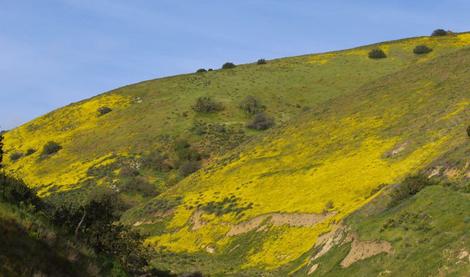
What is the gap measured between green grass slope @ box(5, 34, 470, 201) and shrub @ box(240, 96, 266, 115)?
1119 millimetres

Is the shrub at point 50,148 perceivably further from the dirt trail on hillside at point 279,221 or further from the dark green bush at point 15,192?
the dark green bush at point 15,192

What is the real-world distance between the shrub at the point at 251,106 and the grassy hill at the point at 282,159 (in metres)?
1.26

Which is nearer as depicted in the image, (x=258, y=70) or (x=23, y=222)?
(x=23, y=222)

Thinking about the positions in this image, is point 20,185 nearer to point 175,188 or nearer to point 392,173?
point 392,173

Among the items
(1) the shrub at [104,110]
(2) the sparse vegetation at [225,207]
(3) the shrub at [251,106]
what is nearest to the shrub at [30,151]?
(1) the shrub at [104,110]

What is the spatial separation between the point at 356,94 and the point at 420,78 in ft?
29.5

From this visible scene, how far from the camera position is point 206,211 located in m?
52.8

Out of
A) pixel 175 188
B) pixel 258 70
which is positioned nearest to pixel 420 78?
pixel 175 188

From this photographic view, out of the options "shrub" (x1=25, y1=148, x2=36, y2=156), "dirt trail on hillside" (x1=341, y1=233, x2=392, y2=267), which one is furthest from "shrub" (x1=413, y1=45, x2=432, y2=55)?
"dirt trail on hillside" (x1=341, y1=233, x2=392, y2=267)

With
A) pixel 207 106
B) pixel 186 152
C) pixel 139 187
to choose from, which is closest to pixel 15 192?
pixel 139 187

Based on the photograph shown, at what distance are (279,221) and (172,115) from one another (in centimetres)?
5636

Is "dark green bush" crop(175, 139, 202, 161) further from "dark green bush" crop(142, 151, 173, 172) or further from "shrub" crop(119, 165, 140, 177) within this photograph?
"shrub" crop(119, 165, 140, 177)

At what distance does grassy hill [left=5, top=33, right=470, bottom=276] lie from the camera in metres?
28.4

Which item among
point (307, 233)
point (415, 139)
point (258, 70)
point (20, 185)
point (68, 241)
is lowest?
point (307, 233)
